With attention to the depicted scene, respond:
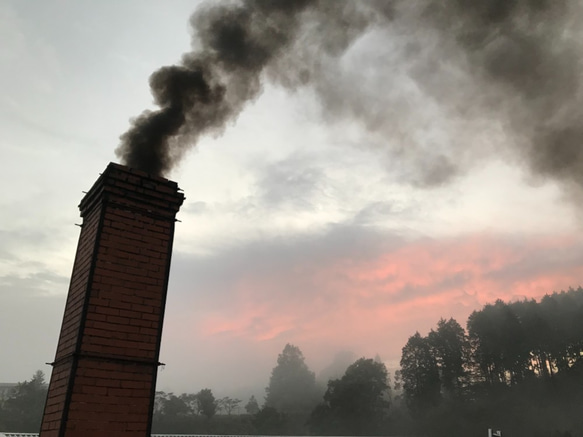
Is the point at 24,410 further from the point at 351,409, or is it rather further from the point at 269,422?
the point at 351,409

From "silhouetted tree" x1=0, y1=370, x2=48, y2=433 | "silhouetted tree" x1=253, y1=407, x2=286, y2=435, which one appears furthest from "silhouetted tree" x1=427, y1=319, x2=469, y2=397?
"silhouetted tree" x1=0, y1=370, x2=48, y2=433

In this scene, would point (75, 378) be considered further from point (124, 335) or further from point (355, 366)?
point (355, 366)

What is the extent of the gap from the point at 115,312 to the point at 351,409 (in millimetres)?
72489

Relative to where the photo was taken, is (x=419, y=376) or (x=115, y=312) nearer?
(x=115, y=312)

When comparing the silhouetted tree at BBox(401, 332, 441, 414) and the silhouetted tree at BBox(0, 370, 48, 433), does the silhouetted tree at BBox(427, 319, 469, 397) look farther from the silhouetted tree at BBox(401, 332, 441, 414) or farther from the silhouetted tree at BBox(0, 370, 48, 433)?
the silhouetted tree at BBox(0, 370, 48, 433)

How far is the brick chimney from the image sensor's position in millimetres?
4207

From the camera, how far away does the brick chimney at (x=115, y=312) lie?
13.8 ft

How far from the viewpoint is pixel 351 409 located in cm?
7031

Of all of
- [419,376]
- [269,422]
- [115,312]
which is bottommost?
[269,422]

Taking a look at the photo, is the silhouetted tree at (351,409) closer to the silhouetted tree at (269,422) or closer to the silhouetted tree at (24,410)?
the silhouetted tree at (269,422)

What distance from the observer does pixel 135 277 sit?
474 centimetres

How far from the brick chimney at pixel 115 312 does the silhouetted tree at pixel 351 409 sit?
6970cm

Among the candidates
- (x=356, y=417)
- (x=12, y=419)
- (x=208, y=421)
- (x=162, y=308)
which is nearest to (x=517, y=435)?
(x=356, y=417)

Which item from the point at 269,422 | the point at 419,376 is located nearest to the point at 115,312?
the point at 269,422
